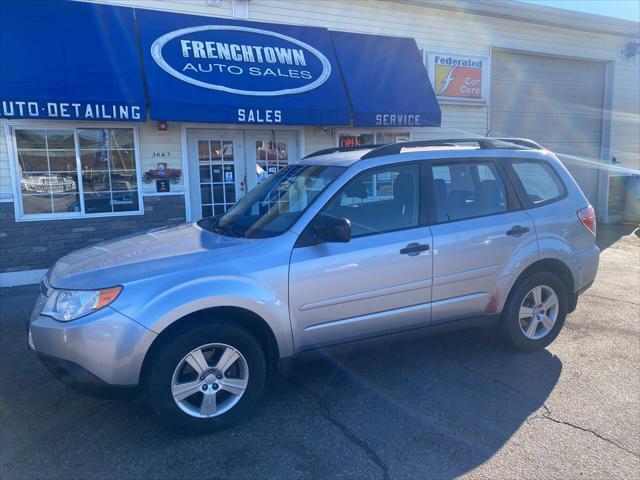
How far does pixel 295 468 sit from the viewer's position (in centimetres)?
293

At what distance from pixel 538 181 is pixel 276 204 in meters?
2.44

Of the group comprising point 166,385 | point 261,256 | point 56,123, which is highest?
point 56,123

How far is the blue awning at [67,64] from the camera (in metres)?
6.51

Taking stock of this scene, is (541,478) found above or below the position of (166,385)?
below

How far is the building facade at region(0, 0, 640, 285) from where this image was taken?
282 inches

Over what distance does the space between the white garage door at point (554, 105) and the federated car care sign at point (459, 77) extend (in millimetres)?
561

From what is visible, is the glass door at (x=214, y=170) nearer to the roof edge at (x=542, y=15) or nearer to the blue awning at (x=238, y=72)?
the blue awning at (x=238, y=72)

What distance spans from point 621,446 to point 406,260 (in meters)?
1.79

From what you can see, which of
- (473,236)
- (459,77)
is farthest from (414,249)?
(459,77)

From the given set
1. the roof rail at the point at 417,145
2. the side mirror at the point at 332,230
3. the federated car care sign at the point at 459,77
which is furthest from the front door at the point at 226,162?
the side mirror at the point at 332,230

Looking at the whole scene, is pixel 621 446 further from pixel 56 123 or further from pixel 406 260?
pixel 56 123

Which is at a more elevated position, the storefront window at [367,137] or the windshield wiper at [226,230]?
the storefront window at [367,137]

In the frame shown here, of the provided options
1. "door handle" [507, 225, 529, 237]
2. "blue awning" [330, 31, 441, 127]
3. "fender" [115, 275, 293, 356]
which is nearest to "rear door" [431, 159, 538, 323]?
"door handle" [507, 225, 529, 237]

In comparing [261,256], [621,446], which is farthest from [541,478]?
[261,256]
